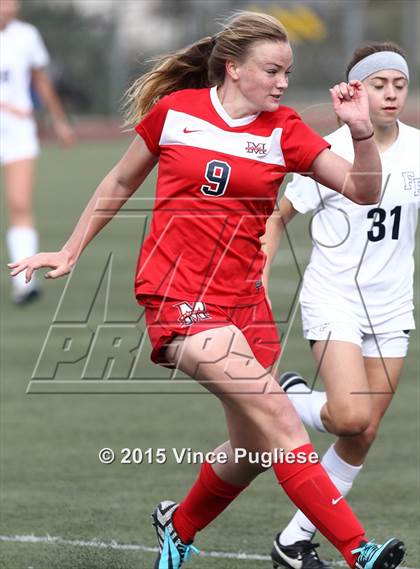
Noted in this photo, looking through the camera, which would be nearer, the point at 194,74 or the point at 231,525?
the point at 194,74

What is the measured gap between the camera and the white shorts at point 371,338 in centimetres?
555

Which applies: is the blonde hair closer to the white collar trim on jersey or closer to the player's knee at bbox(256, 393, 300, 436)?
the white collar trim on jersey

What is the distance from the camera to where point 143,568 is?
5266mm

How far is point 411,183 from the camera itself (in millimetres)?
5656

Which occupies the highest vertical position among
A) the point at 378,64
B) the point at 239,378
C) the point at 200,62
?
the point at 200,62

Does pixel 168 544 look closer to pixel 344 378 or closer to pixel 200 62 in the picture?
pixel 344 378

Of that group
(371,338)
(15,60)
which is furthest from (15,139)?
→ (371,338)

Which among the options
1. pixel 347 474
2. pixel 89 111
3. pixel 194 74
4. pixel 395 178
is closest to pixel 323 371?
pixel 347 474

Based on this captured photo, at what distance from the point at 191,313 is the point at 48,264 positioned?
0.59 m

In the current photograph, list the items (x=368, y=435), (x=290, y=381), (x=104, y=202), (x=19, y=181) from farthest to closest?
1. (x=19, y=181)
2. (x=290, y=381)
3. (x=368, y=435)
4. (x=104, y=202)

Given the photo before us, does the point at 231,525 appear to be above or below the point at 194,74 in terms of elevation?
below

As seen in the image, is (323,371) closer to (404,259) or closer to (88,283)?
(404,259)

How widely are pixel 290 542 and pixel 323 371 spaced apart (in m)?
0.69

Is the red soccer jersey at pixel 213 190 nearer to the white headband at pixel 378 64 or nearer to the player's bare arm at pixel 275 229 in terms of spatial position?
the player's bare arm at pixel 275 229
